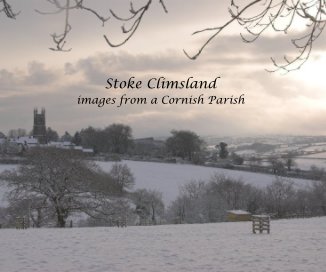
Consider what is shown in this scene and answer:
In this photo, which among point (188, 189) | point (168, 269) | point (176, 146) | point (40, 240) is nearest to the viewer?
point (168, 269)

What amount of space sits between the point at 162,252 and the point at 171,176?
2426 inches

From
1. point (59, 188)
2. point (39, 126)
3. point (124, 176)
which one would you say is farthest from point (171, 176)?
point (39, 126)

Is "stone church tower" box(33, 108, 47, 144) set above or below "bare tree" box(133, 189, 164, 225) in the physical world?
above

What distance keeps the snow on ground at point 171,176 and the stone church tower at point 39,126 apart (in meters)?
53.2

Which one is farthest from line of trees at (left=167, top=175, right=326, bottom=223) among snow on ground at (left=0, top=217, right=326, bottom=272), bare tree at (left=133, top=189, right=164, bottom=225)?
snow on ground at (left=0, top=217, right=326, bottom=272)

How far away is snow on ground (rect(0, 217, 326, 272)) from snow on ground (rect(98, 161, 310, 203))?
122 feet

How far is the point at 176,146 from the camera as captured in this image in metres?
112

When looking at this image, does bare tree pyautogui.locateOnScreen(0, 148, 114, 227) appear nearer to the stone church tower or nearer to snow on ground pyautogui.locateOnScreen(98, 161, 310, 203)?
snow on ground pyautogui.locateOnScreen(98, 161, 310, 203)

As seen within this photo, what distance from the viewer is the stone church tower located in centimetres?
13850

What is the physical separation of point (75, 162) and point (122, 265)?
23.3m

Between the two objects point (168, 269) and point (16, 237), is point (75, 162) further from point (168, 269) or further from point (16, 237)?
point (168, 269)

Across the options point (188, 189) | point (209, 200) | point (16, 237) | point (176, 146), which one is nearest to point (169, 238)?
point (16, 237)

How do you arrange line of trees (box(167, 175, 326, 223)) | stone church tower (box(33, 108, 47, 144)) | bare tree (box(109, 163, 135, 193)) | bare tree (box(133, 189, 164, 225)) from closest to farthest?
line of trees (box(167, 175, 326, 223)), bare tree (box(133, 189, 164, 225)), bare tree (box(109, 163, 135, 193)), stone church tower (box(33, 108, 47, 144))

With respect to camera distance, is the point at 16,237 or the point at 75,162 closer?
the point at 16,237
